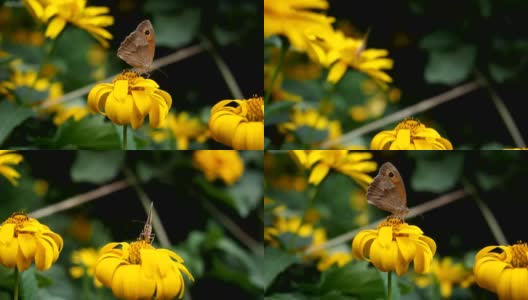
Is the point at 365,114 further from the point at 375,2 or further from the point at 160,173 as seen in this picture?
the point at 160,173

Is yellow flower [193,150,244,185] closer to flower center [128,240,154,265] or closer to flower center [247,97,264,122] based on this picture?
flower center [247,97,264,122]

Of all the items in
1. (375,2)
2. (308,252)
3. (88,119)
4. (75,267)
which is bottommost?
(75,267)

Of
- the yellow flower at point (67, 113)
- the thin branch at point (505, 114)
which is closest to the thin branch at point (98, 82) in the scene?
the yellow flower at point (67, 113)

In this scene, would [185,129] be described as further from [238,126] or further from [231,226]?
[231,226]

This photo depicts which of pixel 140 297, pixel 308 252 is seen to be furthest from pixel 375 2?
pixel 140 297

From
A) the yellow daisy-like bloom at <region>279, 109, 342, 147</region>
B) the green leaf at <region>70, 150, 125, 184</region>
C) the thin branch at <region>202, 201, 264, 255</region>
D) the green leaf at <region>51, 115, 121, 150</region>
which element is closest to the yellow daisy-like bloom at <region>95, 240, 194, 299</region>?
the green leaf at <region>51, 115, 121, 150</region>

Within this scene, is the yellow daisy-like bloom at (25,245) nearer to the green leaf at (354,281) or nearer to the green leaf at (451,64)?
the green leaf at (354,281)

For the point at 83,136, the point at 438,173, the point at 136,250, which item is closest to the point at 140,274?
the point at 136,250
